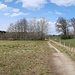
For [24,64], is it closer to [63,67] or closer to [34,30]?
[63,67]

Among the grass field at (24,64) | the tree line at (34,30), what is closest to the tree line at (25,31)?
the tree line at (34,30)

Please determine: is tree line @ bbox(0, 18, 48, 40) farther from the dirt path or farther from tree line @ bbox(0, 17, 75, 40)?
the dirt path

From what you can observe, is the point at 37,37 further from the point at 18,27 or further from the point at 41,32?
the point at 18,27

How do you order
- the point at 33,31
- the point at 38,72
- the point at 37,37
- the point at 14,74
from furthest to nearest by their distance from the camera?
the point at 33,31
the point at 37,37
the point at 38,72
the point at 14,74

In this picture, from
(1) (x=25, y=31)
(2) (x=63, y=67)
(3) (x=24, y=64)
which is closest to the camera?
(2) (x=63, y=67)

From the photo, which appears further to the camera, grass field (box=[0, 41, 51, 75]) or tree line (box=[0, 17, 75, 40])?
tree line (box=[0, 17, 75, 40])

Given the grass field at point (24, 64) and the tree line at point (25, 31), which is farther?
the tree line at point (25, 31)

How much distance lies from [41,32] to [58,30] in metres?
10.7

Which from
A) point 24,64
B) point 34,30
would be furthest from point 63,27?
point 24,64

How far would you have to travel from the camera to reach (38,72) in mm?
10578

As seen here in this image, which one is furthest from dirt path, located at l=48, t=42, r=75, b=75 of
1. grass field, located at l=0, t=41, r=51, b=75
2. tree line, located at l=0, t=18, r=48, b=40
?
tree line, located at l=0, t=18, r=48, b=40

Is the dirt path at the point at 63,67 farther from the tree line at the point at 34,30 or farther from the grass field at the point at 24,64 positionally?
the tree line at the point at 34,30

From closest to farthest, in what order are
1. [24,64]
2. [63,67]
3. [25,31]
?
1. [63,67]
2. [24,64]
3. [25,31]

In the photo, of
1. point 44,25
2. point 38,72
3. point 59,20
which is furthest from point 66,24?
point 38,72
